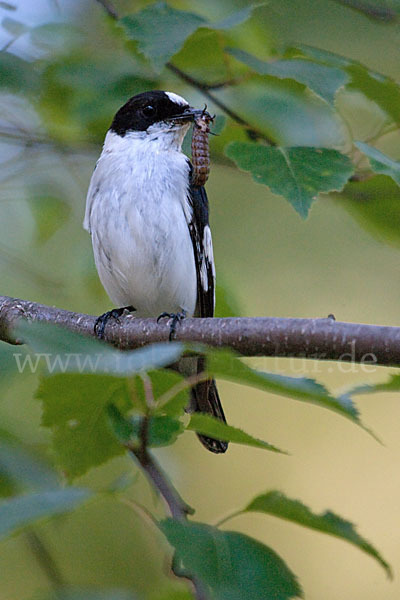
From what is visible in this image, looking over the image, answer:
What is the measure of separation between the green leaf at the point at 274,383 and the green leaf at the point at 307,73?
55.9 inches

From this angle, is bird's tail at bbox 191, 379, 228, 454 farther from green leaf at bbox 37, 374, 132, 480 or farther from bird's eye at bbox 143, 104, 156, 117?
green leaf at bbox 37, 374, 132, 480

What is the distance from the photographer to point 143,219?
3.90 metres

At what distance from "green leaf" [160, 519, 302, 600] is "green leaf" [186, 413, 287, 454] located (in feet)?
0.60

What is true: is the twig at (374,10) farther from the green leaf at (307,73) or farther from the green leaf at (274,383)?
the green leaf at (274,383)

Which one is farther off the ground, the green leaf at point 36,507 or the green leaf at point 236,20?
the green leaf at point 236,20

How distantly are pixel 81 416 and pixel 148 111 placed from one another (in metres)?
2.80

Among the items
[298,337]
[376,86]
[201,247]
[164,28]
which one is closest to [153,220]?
[201,247]

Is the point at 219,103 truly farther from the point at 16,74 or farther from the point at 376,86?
the point at 16,74

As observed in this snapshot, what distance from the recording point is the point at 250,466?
768cm

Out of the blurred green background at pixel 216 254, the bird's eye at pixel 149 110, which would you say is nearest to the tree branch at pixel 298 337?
the blurred green background at pixel 216 254

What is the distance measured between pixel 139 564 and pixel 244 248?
2.96m

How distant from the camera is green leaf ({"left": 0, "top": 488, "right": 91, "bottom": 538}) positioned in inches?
50.5

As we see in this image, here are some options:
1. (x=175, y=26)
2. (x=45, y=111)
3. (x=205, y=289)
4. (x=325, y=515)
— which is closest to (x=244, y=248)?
(x=205, y=289)

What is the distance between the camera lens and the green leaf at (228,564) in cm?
143
